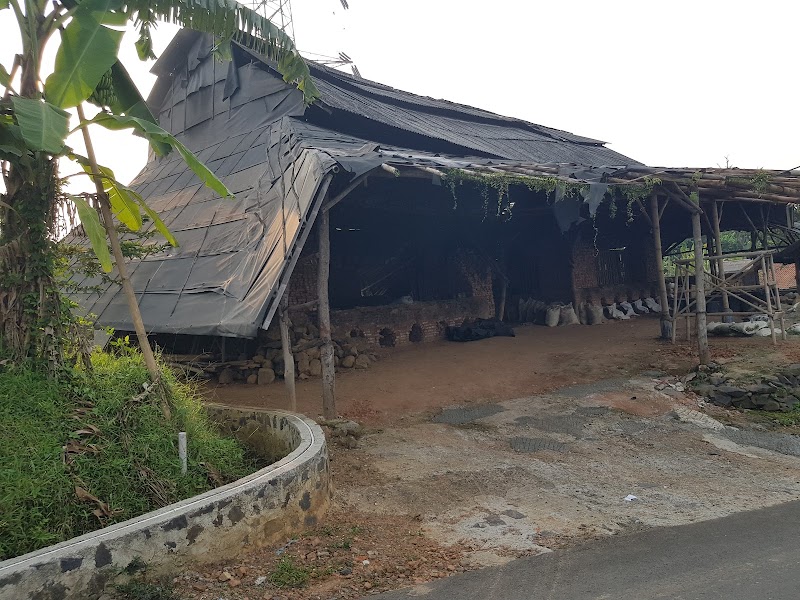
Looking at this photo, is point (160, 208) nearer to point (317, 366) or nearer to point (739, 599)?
point (317, 366)

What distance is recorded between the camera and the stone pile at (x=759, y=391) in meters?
7.86

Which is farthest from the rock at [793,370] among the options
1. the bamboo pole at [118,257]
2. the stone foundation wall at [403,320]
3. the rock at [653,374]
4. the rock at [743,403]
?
the bamboo pole at [118,257]

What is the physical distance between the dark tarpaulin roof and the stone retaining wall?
2996mm

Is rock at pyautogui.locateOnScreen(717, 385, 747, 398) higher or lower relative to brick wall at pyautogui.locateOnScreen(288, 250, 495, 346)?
lower

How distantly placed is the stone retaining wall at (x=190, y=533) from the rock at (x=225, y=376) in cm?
625

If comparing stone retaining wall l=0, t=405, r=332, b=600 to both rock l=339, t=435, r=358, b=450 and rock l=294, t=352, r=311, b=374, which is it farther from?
rock l=294, t=352, r=311, b=374

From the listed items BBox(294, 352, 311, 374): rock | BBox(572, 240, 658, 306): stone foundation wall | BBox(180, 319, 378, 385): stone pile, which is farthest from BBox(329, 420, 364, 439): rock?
BBox(572, 240, 658, 306): stone foundation wall

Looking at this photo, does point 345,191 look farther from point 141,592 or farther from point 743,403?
point 743,403

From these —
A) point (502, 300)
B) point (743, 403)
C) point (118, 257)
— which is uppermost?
point (118, 257)

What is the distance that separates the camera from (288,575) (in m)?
3.46

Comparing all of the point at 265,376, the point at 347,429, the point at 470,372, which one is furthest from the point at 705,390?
the point at 265,376

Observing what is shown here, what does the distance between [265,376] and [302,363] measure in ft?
2.49

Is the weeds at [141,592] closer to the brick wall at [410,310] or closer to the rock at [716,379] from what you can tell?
the brick wall at [410,310]

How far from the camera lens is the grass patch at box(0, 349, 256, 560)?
3436 millimetres
